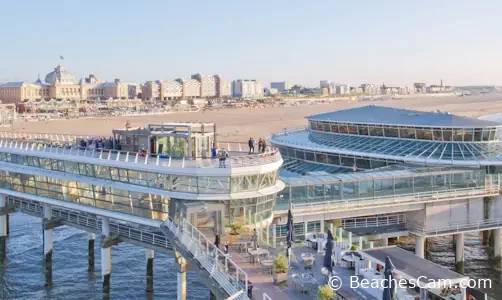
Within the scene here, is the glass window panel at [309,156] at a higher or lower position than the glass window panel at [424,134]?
lower

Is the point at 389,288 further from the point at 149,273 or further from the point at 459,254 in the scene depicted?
the point at 459,254

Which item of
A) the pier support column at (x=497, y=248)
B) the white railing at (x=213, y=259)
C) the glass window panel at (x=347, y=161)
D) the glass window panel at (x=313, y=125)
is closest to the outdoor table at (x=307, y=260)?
the white railing at (x=213, y=259)

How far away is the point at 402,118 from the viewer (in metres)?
56.8

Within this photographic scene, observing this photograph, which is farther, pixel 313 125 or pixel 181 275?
pixel 313 125

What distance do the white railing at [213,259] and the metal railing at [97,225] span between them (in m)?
3.88

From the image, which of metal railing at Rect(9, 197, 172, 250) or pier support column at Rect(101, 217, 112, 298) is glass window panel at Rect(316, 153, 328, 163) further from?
pier support column at Rect(101, 217, 112, 298)

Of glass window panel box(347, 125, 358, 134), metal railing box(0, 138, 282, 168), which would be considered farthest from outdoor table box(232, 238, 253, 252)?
glass window panel box(347, 125, 358, 134)

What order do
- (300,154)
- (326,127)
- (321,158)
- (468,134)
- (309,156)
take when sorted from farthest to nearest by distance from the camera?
(326,127) → (300,154) → (309,156) → (321,158) → (468,134)

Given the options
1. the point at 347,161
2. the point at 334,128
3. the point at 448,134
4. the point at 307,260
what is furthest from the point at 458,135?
the point at 307,260

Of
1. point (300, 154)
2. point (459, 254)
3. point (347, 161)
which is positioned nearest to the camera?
point (459, 254)

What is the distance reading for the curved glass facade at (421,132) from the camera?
50.6 meters

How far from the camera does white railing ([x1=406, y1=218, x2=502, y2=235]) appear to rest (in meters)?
40.7

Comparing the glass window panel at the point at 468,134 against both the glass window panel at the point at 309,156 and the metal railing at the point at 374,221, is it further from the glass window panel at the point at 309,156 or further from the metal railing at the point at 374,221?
the glass window panel at the point at 309,156

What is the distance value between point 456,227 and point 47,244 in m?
28.1
